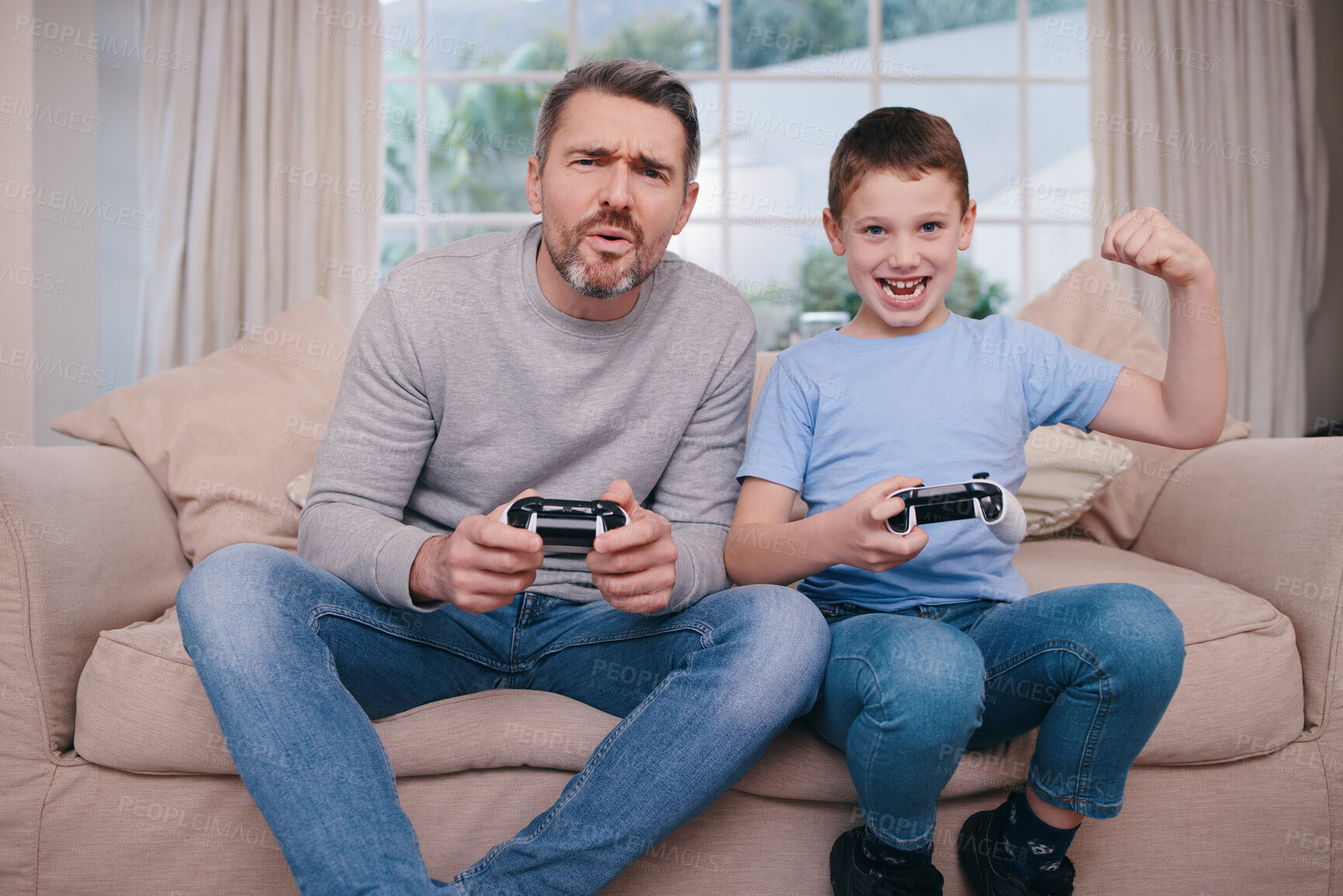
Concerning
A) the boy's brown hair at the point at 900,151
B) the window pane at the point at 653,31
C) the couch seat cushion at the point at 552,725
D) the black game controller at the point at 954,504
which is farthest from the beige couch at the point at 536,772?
the window pane at the point at 653,31

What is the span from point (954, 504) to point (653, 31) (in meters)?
3.51

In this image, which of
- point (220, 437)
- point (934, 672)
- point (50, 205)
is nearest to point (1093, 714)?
point (934, 672)

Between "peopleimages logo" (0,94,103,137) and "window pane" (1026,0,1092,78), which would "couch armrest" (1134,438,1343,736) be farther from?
"peopleimages logo" (0,94,103,137)

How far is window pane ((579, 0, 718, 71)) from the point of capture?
12.7 ft

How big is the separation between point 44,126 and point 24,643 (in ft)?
7.21

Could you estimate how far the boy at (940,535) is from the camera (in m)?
0.94

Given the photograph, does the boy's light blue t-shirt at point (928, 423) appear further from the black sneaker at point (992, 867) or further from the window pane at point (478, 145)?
the window pane at point (478, 145)

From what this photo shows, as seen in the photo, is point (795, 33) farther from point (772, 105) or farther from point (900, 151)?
point (900, 151)

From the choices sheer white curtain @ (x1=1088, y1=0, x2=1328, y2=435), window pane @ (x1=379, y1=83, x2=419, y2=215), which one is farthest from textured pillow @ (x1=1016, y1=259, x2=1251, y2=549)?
window pane @ (x1=379, y1=83, x2=419, y2=215)

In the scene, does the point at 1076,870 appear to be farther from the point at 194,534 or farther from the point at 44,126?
the point at 44,126

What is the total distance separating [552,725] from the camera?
3.51 ft

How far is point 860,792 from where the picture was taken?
96cm

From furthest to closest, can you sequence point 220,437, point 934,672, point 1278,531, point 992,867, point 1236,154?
point 1236,154 < point 220,437 < point 1278,531 < point 992,867 < point 934,672

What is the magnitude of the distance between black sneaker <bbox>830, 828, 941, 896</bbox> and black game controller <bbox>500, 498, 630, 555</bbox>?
463mm
